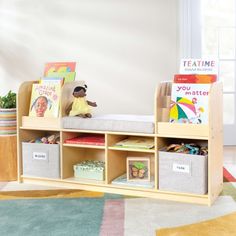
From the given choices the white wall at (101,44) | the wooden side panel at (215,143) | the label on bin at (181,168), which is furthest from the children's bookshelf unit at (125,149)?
the white wall at (101,44)

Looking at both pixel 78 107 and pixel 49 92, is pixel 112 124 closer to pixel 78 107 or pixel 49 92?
pixel 78 107

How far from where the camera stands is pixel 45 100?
9.25 ft

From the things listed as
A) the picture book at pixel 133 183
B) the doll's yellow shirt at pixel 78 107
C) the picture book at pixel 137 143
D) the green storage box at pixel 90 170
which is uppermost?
the doll's yellow shirt at pixel 78 107

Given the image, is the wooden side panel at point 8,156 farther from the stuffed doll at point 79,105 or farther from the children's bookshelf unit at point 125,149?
the stuffed doll at point 79,105

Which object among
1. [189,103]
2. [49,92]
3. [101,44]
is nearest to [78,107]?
[49,92]

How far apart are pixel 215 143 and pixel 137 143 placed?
0.43 meters

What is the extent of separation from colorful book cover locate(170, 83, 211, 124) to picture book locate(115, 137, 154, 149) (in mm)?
207

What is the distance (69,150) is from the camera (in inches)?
111

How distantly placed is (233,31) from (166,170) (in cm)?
190

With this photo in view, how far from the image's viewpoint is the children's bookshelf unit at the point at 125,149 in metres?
2.41

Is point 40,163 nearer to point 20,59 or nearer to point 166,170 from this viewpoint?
point 166,170

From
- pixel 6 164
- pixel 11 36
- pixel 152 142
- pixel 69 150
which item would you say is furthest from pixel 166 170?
pixel 11 36

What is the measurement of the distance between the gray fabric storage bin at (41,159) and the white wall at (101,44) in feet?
3.51

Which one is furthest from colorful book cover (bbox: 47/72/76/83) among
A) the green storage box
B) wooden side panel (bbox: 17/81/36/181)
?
the green storage box
